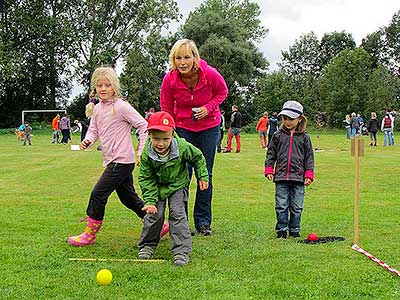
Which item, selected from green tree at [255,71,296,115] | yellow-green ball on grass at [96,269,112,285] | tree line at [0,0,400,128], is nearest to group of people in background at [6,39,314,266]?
yellow-green ball on grass at [96,269,112,285]

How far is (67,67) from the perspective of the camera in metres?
53.3

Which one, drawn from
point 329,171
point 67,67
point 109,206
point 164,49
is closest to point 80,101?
point 67,67

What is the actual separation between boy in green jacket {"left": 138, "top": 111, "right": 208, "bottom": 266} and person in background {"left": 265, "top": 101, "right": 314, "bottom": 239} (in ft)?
4.31

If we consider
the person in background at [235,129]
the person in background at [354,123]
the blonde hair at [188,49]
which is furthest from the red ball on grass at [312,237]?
the person in background at [354,123]

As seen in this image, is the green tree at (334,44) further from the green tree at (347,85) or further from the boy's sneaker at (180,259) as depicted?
the boy's sneaker at (180,259)

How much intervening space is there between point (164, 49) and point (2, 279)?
47579mm

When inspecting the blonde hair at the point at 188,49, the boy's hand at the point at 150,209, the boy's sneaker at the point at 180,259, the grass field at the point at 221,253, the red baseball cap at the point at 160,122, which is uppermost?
the blonde hair at the point at 188,49

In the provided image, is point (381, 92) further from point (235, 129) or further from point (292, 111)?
point (292, 111)

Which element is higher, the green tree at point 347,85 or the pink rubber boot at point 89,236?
the green tree at point 347,85

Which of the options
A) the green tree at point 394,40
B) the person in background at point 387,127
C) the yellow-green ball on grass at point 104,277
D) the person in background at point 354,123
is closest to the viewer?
the yellow-green ball on grass at point 104,277

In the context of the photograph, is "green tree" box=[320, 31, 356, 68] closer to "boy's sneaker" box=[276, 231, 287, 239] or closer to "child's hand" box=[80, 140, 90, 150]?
"boy's sneaker" box=[276, 231, 287, 239]

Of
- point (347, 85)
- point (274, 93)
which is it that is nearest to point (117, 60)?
point (274, 93)

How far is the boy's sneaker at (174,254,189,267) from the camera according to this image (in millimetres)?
5195

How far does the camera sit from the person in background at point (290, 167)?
6602 mm
